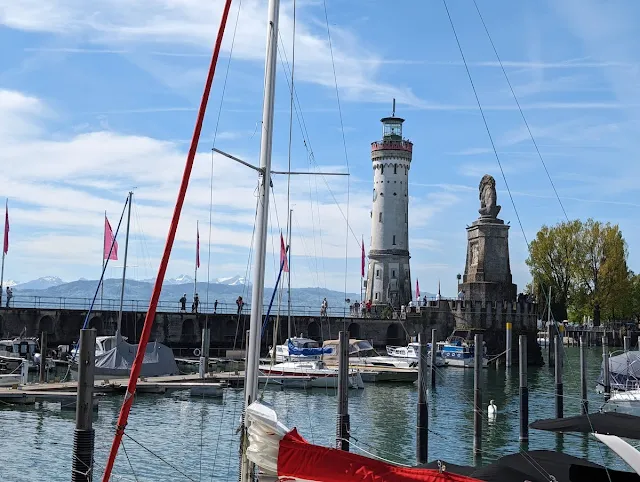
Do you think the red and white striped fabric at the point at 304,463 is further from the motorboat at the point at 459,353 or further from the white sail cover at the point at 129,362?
the motorboat at the point at 459,353

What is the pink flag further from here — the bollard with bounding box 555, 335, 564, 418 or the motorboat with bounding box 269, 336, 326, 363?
the bollard with bounding box 555, 335, 564, 418

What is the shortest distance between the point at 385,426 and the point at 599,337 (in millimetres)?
83954

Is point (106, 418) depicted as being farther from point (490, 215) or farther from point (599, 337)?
point (599, 337)

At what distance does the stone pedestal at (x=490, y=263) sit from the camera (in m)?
79.2

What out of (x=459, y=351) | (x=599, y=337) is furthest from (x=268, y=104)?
(x=599, y=337)

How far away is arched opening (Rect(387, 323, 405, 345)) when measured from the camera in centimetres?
8419

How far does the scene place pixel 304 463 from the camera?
595 inches

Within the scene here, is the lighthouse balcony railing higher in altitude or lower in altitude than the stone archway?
higher

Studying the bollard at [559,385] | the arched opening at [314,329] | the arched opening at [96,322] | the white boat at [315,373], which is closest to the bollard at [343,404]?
the bollard at [559,385]

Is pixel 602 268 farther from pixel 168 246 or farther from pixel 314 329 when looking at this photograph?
pixel 168 246

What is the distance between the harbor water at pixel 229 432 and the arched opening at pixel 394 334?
94.5 feet

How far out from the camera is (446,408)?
153 feet

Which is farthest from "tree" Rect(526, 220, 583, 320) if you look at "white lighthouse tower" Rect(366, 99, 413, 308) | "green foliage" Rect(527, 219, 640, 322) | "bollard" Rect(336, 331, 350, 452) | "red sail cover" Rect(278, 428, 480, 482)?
"red sail cover" Rect(278, 428, 480, 482)

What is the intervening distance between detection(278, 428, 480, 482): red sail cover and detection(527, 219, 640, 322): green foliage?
93.7m
